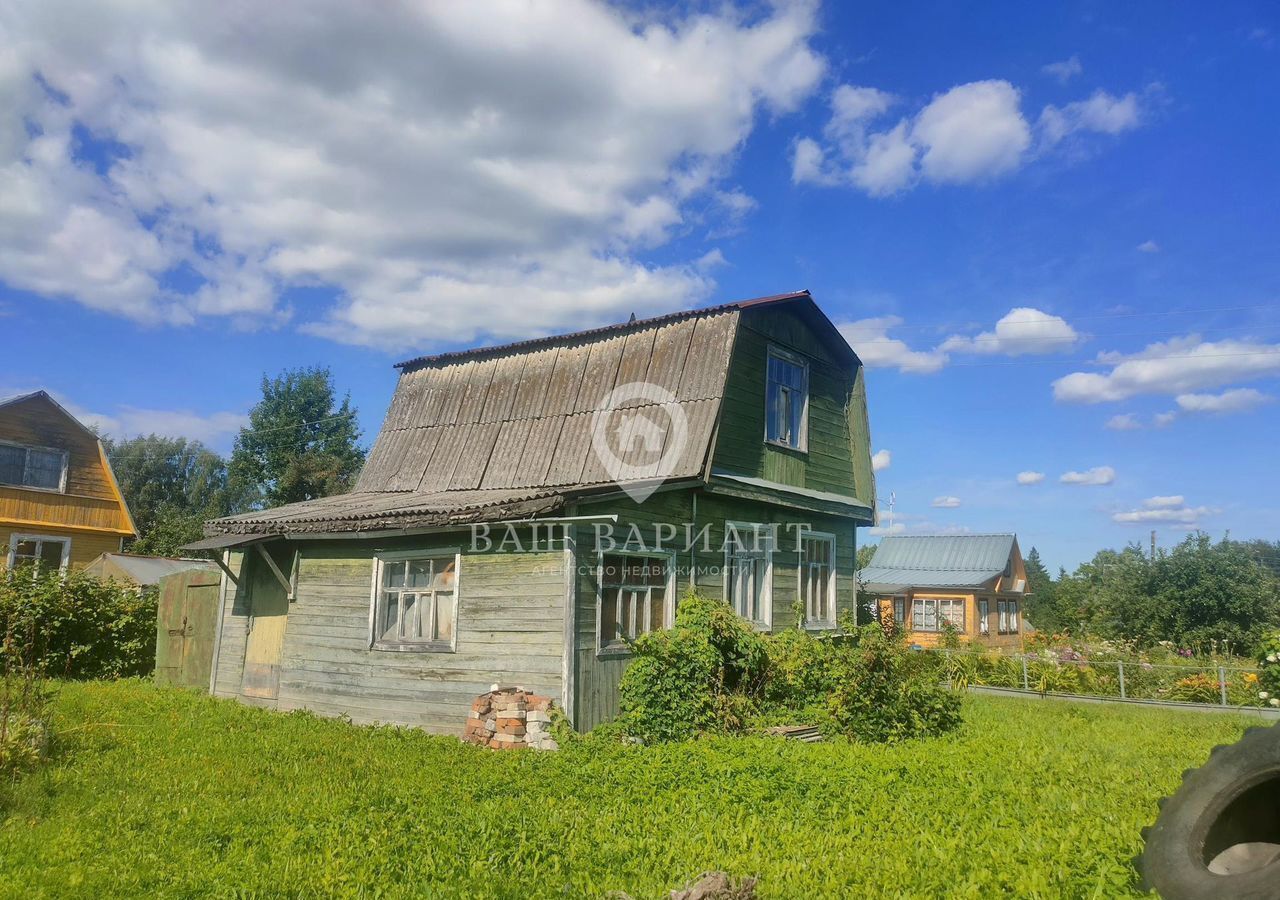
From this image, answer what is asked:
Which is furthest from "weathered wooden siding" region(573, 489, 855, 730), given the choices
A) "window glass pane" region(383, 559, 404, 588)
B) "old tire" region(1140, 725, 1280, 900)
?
"old tire" region(1140, 725, 1280, 900)

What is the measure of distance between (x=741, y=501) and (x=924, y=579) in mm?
28356

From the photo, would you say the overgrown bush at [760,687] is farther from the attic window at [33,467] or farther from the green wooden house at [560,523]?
the attic window at [33,467]

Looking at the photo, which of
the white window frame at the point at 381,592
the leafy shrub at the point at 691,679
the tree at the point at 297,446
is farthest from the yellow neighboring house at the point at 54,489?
the leafy shrub at the point at 691,679

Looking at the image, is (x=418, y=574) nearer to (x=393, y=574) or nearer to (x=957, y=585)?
(x=393, y=574)

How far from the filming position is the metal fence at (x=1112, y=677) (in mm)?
16672

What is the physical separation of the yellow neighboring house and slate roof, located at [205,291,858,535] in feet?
58.0

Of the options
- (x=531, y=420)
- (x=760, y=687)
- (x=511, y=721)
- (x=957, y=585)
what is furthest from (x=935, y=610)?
(x=511, y=721)

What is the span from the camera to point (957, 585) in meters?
37.9

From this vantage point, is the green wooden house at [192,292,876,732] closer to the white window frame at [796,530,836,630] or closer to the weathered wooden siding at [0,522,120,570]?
the white window frame at [796,530,836,630]

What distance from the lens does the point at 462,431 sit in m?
16.2

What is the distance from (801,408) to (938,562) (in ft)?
92.2

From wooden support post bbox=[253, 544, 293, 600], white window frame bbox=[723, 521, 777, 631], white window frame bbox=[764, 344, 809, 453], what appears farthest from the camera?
white window frame bbox=[764, 344, 809, 453]

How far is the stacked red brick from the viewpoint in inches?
418

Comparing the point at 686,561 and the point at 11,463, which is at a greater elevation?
the point at 11,463
